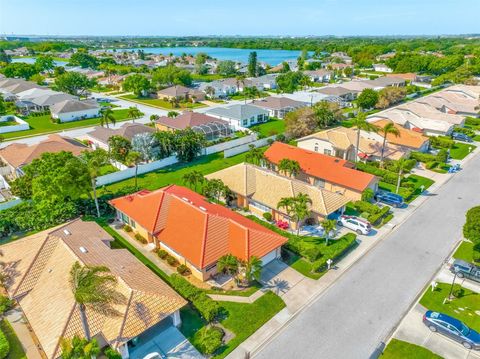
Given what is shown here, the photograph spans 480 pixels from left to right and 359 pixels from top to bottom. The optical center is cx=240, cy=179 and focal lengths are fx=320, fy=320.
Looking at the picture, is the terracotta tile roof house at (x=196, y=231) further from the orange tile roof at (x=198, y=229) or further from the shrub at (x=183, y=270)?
the shrub at (x=183, y=270)

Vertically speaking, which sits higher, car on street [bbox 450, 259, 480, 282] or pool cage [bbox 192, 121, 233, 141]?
pool cage [bbox 192, 121, 233, 141]

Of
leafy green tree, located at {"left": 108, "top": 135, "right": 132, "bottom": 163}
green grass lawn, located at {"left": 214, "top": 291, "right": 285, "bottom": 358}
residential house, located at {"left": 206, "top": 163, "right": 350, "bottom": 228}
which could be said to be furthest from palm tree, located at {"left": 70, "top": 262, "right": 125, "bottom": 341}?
leafy green tree, located at {"left": 108, "top": 135, "right": 132, "bottom": 163}

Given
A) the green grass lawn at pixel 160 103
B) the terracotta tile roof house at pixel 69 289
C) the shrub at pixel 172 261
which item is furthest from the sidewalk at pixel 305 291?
the green grass lawn at pixel 160 103

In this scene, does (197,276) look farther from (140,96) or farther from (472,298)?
(140,96)

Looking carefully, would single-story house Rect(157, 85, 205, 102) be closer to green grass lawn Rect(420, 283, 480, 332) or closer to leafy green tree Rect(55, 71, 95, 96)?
leafy green tree Rect(55, 71, 95, 96)

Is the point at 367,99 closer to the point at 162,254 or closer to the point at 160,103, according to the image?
the point at 160,103

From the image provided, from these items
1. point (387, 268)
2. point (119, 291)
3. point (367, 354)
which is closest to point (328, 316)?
point (367, 354)
